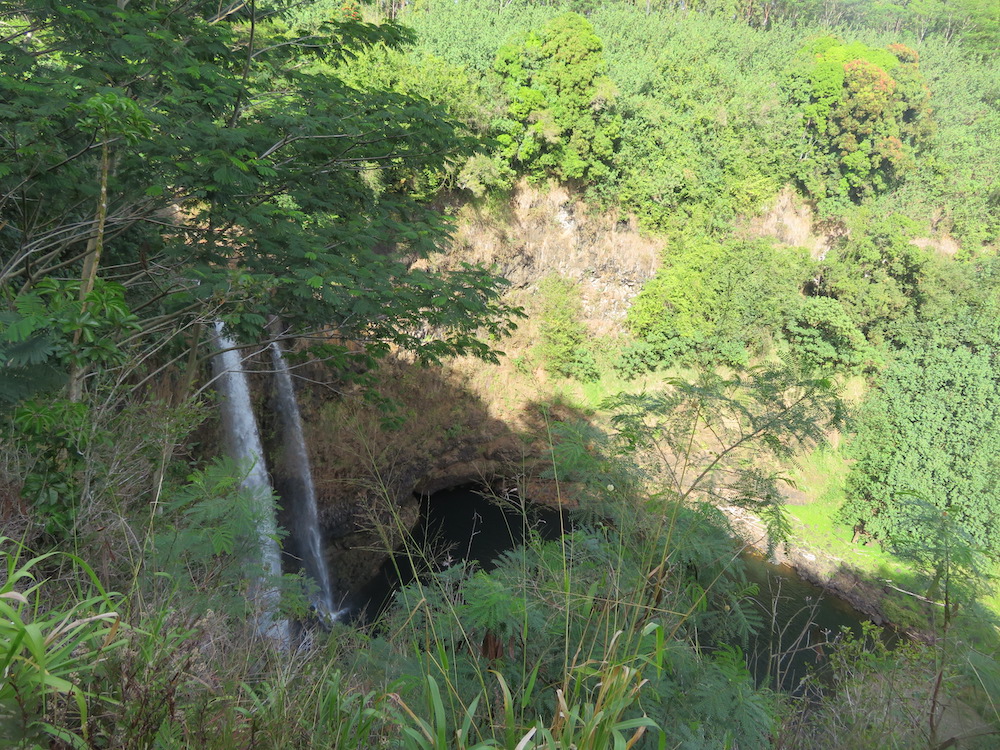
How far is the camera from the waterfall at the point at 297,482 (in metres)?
10.4

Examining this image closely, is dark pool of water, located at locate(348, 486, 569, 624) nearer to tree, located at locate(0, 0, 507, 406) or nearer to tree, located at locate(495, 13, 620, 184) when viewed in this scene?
tree, located at locate(0, 0, 507, 406)

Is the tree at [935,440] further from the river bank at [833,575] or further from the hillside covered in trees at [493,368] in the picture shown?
the river bank at [833,575]

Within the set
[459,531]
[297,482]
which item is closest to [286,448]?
[297,482]

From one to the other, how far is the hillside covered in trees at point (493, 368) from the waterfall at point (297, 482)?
105 mm

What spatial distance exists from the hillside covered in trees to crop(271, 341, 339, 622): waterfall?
10 centimetres

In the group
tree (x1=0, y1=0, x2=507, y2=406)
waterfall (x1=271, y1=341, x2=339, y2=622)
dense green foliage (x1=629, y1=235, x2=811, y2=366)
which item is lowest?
waterfall (x1=271, y1=341, x2=339, y2=622)

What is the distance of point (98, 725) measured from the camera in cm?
119

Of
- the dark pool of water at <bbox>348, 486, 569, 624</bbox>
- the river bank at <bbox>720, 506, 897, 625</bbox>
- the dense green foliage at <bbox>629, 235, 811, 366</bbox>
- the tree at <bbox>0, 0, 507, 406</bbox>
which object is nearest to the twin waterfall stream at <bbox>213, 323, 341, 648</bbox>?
the dark pool of water at <bbox>348, 486, 569, 624</bbox>

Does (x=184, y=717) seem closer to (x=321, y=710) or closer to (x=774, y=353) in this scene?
(x=321, y=710)

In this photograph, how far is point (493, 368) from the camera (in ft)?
54.1

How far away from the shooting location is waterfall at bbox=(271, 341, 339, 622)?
34.0 feet

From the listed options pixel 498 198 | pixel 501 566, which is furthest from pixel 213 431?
pixel 498 198

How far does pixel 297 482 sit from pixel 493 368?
7242 millimetres

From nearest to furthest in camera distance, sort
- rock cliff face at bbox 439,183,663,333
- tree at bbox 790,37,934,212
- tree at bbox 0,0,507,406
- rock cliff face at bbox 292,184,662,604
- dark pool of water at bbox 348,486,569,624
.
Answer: tree at bbox 0,0,507,406
dark pool of water at bbox 348,486,569,624
rock cliff face at bbox 292,184,662,604
rock cliff face at bbox 439,183,663,333
tree at bbox 790,37,934,212
